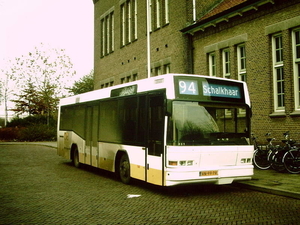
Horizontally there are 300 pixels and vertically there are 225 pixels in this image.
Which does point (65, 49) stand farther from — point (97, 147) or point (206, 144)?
point (206, 144)

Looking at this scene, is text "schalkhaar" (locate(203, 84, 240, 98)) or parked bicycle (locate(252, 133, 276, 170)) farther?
parked bicycle (locate(252, 133, 276, 170))

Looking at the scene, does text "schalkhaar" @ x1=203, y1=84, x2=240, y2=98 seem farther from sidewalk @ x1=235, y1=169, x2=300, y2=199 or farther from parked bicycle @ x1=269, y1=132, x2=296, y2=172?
parked bicycle @ x1=269, y1=132, x2=296, y2=172

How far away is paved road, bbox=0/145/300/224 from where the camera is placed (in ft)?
22.0

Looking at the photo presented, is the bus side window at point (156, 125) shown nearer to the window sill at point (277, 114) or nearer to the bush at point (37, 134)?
the window sill at point (277, 114)

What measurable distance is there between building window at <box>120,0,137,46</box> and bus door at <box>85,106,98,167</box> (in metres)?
14.9

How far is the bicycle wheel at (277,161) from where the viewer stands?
1240 cm

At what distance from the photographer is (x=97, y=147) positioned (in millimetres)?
12938

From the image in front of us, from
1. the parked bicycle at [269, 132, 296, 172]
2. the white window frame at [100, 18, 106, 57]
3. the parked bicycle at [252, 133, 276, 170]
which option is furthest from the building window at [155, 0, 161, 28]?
the parked bicycle at [269, 132, 296, 172]

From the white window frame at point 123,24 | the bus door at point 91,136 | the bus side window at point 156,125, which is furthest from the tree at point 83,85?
the bus side window at point 156,125

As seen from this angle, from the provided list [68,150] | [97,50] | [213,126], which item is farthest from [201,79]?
[97,50]

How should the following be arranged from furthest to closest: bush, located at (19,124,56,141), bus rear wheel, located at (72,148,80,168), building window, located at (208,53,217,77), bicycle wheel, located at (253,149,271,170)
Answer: bush, located at (19,124,56,141), building window, located at (208,53,217,77), bus rear wheel, located at (72,148,80,168), bicycle wheel, located at (253,149,271,170)

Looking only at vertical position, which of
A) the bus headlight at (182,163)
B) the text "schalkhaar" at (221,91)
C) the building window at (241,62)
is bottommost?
the bus headlight at (182,163)

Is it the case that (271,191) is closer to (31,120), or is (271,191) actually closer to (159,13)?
(159,13)

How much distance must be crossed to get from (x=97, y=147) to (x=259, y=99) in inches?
277
